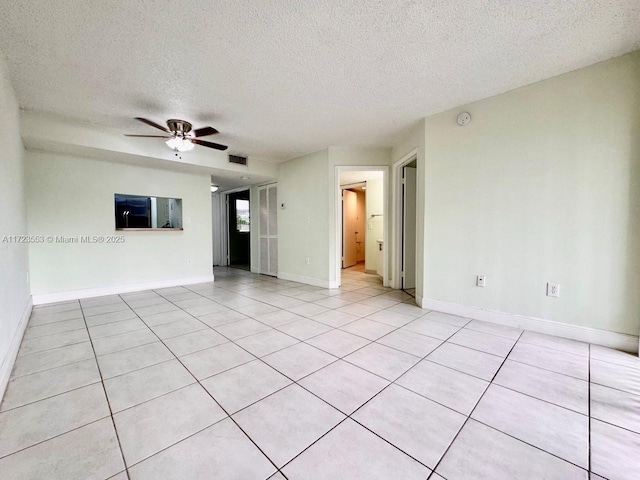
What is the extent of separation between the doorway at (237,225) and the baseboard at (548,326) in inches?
240

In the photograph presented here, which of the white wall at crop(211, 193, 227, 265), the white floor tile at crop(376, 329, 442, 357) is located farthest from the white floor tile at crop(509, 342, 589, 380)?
the white wall at crop(211, 193, 227, 265)

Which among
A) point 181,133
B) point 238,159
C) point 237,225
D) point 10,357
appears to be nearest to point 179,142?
point 181,133

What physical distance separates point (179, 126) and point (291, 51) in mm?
1912

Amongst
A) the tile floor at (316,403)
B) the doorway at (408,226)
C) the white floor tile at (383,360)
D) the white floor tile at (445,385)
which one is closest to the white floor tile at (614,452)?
the tile floor at (316,403)

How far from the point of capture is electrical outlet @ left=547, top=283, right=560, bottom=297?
2553 millimetres

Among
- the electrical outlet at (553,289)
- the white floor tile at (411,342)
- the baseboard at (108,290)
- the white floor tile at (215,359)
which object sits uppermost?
the electrical outlet at (553,289)

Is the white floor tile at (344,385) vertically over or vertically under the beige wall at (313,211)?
under

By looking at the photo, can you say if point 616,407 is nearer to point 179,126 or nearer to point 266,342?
point 266,342

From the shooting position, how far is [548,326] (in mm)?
2600

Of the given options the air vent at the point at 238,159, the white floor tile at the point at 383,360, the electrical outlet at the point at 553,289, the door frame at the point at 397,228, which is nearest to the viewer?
the white floor tile at the point at 383,360

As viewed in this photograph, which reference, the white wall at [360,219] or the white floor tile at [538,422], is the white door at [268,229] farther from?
the white floor tile at [538,422]

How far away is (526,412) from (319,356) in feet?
4.44

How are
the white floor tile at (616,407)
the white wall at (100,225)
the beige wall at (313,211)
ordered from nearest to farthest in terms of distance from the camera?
the white floor tile at (616,407) → the white wall at (100,225) → the beige wall at (313,211)

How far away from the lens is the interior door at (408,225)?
14.8 feet
